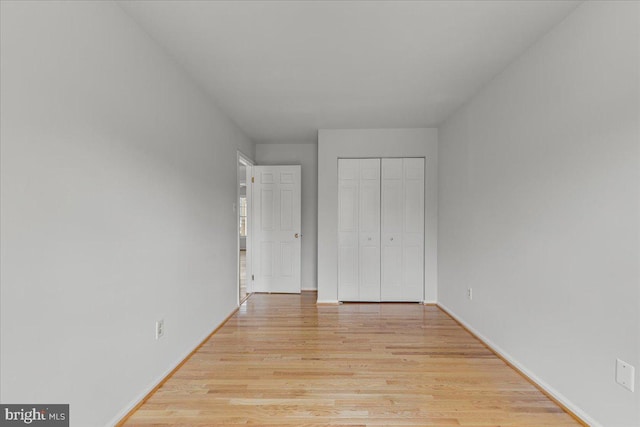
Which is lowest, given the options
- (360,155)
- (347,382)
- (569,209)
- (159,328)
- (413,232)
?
(347,382)

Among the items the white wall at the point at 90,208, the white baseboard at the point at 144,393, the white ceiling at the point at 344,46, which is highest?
the white ceiling at the point at 344,46

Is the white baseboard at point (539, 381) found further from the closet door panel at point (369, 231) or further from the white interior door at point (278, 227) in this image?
the white interior door at point (278, 227)

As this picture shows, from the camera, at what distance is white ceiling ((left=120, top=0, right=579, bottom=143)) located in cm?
184

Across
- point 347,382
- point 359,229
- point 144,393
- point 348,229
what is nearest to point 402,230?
point 359,229

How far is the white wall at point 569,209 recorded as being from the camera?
157 centimetres

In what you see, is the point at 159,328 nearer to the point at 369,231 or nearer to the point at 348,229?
the point at 348,229

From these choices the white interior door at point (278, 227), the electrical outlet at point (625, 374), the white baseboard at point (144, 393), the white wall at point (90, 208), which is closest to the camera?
the white wall at point (90, 208)

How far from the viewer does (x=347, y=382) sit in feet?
7.37

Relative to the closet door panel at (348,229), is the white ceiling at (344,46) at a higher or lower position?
higher

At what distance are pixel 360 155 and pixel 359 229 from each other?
1.04 meters

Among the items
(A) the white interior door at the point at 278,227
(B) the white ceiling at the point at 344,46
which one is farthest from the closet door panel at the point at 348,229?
(B) the white ceiling at the point at 344,46

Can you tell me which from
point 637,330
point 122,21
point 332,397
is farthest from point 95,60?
point 637,330

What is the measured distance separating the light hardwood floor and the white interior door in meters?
1.47

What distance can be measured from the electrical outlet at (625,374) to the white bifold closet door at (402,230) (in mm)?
2732
